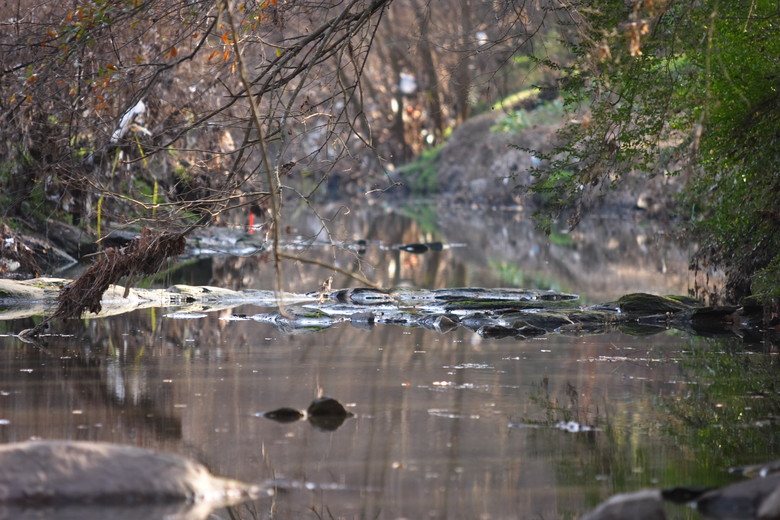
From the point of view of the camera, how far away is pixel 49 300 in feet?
51.6

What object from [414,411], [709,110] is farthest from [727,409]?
[709,110]

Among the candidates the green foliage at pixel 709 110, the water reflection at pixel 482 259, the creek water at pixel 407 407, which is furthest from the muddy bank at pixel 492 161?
the creek water at pixel 407 407

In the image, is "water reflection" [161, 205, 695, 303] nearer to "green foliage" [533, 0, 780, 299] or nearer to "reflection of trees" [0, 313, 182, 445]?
"reflection of trees" [0, 313, 182, 445]

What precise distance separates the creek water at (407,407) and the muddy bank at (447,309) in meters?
0.51

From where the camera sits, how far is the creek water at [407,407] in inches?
265

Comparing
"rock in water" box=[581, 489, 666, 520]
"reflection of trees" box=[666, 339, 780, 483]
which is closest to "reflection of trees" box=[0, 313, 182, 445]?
"rock in water" box=[581, 489, 666, 520]

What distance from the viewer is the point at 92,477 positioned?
19.8ft

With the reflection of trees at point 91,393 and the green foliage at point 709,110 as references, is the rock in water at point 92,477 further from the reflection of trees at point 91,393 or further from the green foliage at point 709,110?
the green foliage at point 709,110

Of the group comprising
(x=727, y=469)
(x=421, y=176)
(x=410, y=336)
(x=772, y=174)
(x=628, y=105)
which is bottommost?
(x=727, y=469)

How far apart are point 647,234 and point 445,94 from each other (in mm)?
22671

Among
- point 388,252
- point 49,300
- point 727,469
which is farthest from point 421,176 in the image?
point 727,469

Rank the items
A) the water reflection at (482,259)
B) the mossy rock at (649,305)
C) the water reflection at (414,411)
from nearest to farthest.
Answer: the water reflection at (414,411)
the mossy rock at (649,305)
the water reflection at (482,259)

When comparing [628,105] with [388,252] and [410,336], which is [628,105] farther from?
[388,252]

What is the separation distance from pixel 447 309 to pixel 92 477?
9948mm
